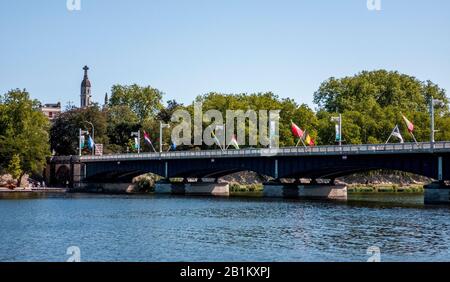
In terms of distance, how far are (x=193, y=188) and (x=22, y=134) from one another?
36945mm

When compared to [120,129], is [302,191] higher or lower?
lower

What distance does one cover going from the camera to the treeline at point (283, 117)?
151 m

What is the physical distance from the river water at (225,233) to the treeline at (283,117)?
6532 centimetres

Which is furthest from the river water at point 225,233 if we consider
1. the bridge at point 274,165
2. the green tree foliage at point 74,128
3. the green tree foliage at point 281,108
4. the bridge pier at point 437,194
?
the green tree foliage at point 74,128

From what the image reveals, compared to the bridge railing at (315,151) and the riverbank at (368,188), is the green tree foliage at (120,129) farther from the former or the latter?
the riverbank at (368,188)

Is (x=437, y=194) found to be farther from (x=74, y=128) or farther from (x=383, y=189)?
(x=74, y=128)

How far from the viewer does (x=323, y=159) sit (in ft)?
346

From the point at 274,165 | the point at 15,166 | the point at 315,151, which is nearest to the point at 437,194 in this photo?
the point at 315,151

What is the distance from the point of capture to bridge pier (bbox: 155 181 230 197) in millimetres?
133125

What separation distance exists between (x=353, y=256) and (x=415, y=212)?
35.9 m

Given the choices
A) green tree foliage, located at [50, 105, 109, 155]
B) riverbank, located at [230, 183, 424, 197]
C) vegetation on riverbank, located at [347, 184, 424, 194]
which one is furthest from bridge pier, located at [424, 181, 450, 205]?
green tree foliage, located at [50, 105, 109, 155]

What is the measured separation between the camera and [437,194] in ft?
296
